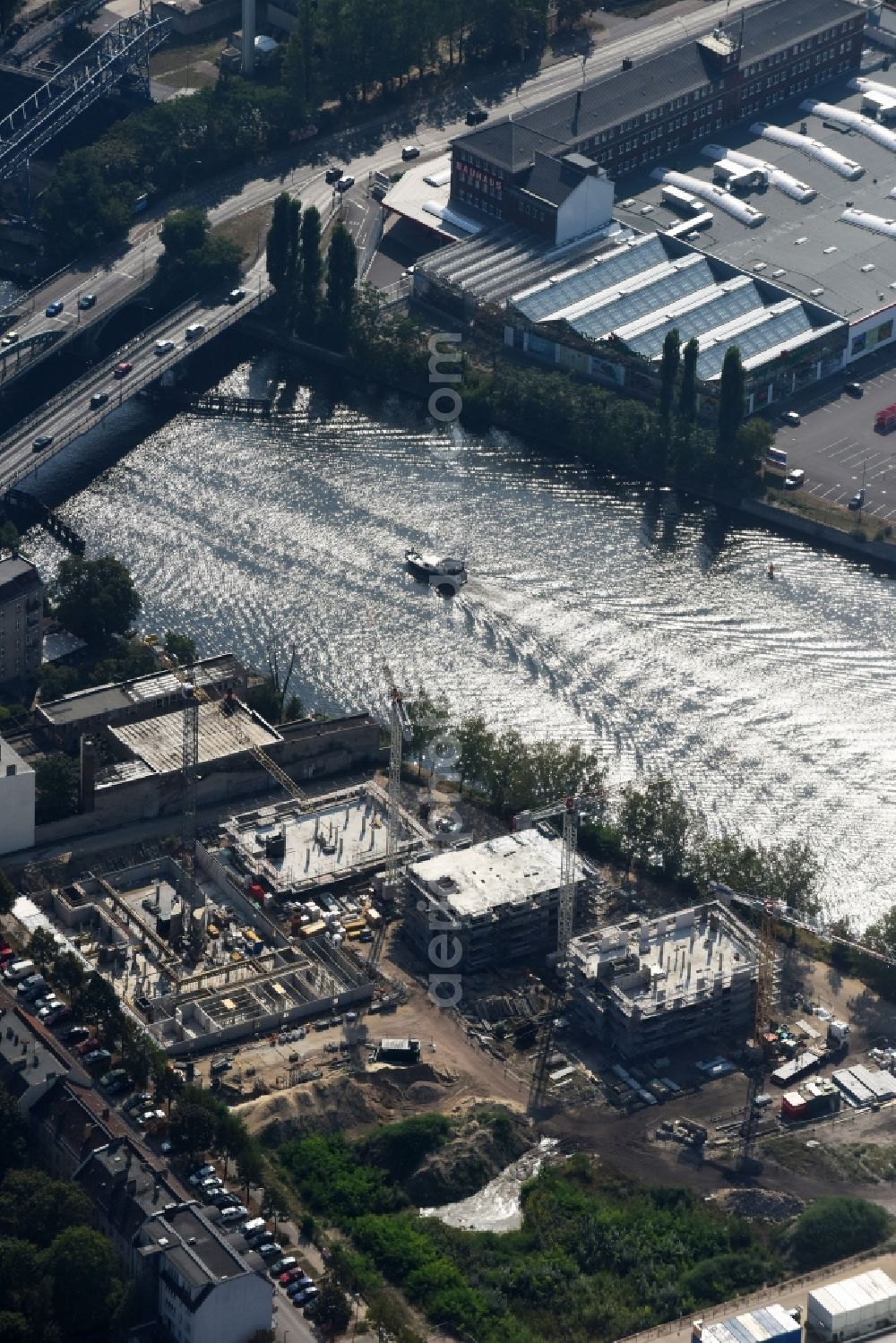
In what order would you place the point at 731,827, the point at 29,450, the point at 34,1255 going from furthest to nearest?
the point at 29,450, the point at 731,827, the point at 34,1255

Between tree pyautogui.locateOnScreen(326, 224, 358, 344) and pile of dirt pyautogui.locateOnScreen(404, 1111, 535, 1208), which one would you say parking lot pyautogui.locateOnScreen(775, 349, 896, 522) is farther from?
pile of dirt pyautogui.locateOnScreen(404, 1111, 535, 1208)

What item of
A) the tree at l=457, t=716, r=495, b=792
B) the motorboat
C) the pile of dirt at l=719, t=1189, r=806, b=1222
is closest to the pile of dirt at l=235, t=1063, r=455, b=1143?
the pile of dirt at l=719, t=1189, r=806, b=1222

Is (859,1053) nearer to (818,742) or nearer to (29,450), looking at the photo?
(818,742)

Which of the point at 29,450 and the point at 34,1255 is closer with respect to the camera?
the point at 34,1255

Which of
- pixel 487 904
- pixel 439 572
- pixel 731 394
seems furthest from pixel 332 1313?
pixel 731 394

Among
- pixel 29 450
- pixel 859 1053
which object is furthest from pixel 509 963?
pixel 29 450

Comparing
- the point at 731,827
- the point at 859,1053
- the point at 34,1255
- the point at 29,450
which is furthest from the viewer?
the point at 29,450
